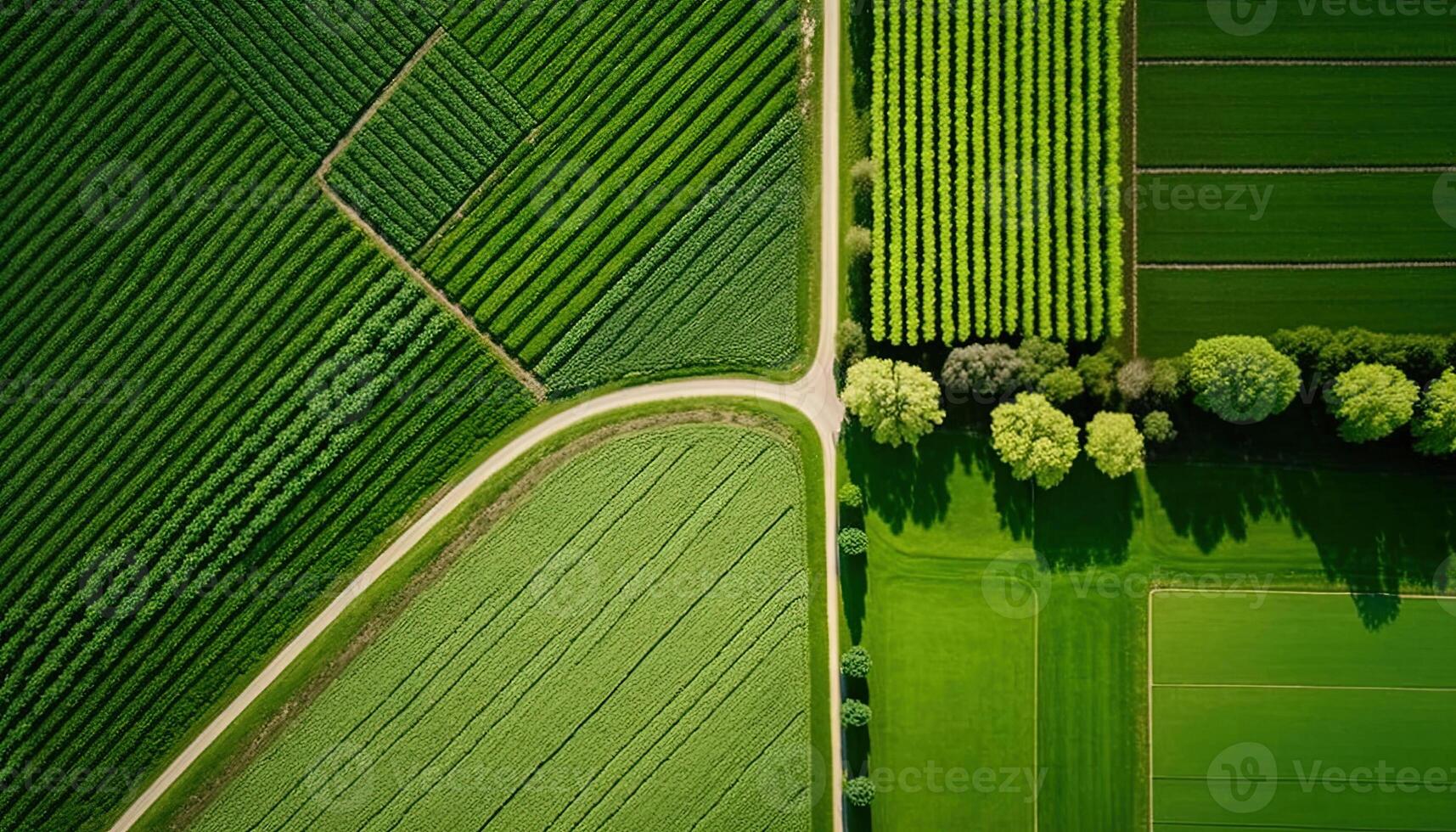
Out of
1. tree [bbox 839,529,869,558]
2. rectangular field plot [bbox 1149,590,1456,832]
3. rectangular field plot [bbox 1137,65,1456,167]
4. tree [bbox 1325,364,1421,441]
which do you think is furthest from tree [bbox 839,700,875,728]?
rectangular field plot [bbox 1137,65,1456,167]

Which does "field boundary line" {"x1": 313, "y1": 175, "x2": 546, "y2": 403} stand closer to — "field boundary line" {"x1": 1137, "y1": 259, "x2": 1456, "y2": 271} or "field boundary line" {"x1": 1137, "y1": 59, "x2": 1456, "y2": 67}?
→ "field boundary line" {"x1": 1137, "y1": 259, "x2": 1456, "y2": 271}

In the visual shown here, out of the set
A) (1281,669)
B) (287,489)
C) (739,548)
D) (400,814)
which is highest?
(287,489)

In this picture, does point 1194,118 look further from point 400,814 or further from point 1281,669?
point 400,814

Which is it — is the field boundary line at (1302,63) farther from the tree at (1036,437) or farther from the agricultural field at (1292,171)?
the tree at (1036,437)

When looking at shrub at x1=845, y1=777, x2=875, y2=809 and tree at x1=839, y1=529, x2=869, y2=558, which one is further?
tree at x1=839, y1=529, x2=869, y2=558

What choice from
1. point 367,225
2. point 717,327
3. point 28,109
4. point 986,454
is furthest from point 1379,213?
point 28,109

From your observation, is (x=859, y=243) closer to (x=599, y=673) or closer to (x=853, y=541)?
(x=853, y=541)
